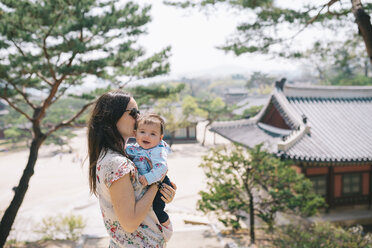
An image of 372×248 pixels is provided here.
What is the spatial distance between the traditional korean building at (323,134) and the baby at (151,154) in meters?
6.45

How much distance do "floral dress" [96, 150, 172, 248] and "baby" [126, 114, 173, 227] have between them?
4 cm

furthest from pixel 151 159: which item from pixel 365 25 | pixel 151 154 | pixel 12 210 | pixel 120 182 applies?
pixel 12 210

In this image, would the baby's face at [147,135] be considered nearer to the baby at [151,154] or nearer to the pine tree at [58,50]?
Result: the baby at [151,154]

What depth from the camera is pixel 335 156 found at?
8.40 metres

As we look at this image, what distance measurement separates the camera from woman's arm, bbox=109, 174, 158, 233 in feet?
4.45

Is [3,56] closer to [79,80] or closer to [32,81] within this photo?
[32,81]

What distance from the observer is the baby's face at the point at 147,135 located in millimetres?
1655

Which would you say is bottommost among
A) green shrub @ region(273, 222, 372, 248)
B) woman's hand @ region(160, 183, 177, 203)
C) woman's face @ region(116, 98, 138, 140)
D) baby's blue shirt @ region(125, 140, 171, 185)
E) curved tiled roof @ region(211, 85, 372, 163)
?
green shrub @ region(273, 222, 372, 248)

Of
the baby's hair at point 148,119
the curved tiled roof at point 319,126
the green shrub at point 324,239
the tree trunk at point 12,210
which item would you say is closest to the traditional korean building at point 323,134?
the curved tiled roof at point 319,126

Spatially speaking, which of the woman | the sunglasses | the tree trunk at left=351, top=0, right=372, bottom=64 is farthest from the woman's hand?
the tree trunk at left=351, top=0, right=372, bottom=64

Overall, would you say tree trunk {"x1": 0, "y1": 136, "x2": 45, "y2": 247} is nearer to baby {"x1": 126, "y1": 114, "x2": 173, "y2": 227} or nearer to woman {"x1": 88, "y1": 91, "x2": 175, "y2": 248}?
woman {"x1": 88, "y1": 91, "x2": 175, "y2": 248}

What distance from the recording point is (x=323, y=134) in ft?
31.1

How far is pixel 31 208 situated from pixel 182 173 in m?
8.31

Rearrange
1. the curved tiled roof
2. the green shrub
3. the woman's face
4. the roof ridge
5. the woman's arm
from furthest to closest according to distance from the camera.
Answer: the roof ridge, the curved tiled roof, the green shrub, the woman's face, the woman's arm
